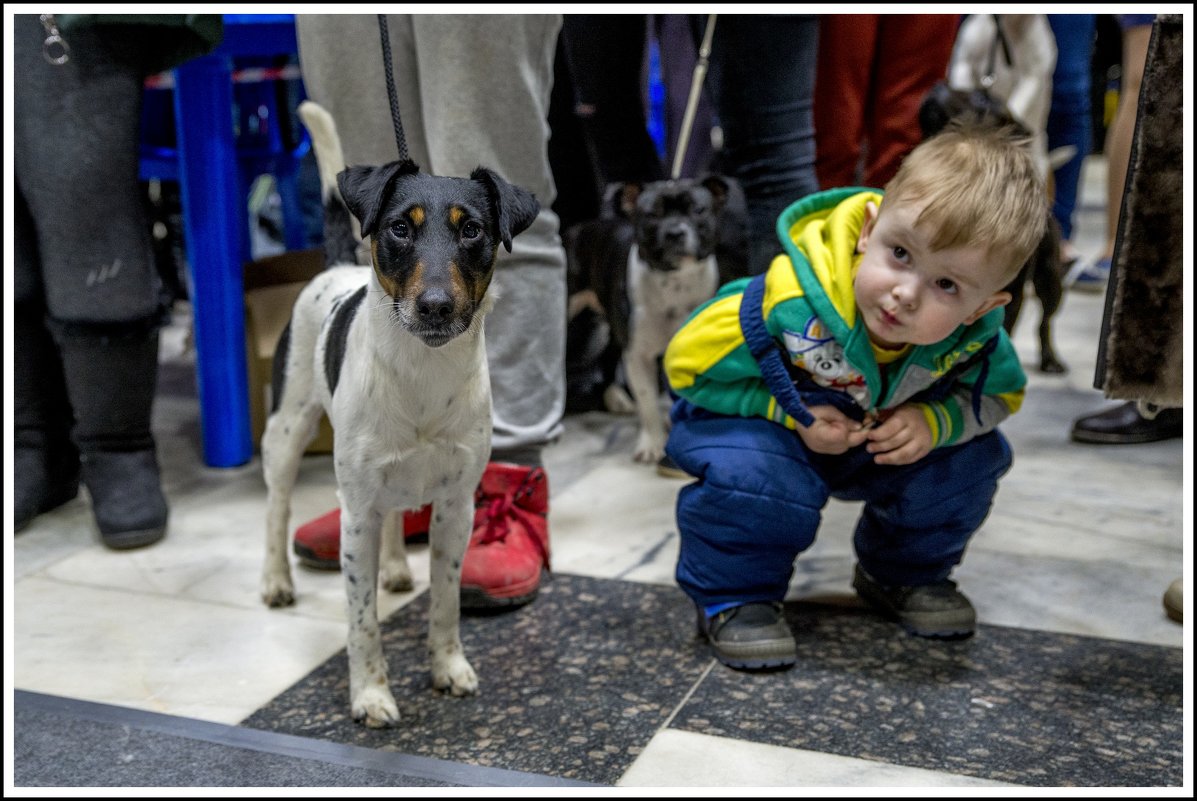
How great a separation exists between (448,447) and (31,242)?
1.26m

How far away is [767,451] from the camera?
6.14 feet

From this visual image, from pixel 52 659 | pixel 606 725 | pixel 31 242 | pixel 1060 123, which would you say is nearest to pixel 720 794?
pixel 606 725

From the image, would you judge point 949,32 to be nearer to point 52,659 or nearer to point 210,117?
point 210,117

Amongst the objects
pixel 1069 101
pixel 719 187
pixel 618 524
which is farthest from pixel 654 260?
pixel 1069 101

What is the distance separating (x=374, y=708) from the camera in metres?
1.68

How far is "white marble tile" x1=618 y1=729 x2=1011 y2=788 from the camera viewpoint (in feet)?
4.99

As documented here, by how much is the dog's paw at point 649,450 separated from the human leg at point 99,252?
1078mm

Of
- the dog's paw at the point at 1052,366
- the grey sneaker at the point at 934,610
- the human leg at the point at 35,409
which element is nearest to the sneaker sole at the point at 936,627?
the grey sneaker at the point at 934,610

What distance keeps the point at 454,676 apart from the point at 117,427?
109 centimetres

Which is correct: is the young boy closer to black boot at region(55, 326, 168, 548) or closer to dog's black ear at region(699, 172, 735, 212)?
dog's black ear at region(699, 172, 735, 212)

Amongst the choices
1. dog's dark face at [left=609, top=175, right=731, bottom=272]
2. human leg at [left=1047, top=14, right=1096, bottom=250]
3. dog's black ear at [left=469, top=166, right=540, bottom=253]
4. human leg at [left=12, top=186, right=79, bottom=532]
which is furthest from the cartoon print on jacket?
human leg at [left=1047, top=14, right=1096, bottom=250]

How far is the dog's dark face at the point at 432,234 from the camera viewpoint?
1.43 m

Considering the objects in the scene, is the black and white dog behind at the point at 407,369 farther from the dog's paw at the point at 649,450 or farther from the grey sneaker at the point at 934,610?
the dog's paw at the point at 649,450

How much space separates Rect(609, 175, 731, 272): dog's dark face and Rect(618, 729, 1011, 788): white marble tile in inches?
58.4
